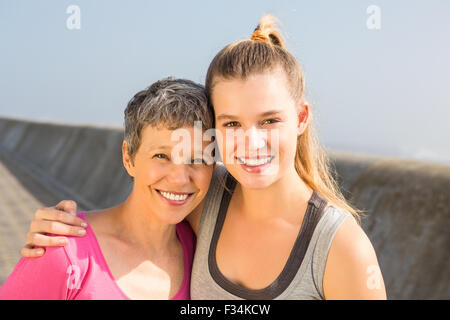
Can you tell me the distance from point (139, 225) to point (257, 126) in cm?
91

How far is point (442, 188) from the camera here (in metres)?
4.43

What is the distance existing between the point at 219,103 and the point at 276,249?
Result: 2.67ft

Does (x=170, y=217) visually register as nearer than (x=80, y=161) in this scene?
Yes

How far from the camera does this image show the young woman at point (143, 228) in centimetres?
237

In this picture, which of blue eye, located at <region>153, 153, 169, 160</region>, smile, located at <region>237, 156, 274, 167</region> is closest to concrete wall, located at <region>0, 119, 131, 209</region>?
blue eye, located at <region>153, 153, 169, 160</region>

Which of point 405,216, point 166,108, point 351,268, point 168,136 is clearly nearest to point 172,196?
point 168,136

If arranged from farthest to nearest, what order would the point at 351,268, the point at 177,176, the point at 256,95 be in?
the point at 177,176
the point at 256,95
the point at 351,268

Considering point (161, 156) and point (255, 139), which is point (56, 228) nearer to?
point (161, 156)

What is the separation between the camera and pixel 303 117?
2732 millimetres

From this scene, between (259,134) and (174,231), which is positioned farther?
(174,231)

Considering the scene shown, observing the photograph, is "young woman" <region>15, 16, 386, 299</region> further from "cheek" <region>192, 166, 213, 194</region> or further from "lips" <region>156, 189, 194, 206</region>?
"lips" <region>156, 189, 194, 206</region>

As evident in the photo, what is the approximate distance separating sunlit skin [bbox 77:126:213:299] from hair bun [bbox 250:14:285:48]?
2.11ft
